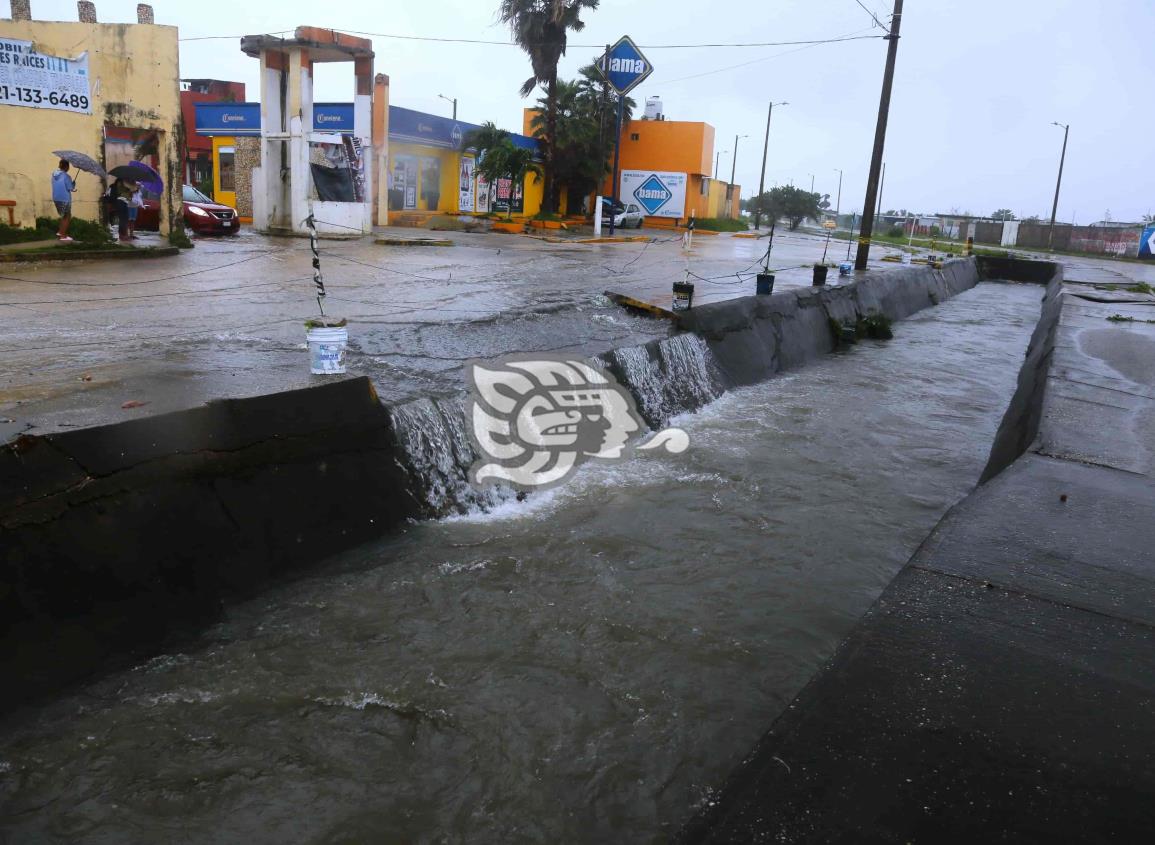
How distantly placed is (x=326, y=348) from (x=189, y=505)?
1588 mm

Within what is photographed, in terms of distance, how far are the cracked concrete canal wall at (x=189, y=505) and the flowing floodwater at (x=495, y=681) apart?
0.57ft

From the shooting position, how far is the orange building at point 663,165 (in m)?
44.2

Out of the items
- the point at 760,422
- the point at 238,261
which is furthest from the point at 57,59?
the point at 760,422

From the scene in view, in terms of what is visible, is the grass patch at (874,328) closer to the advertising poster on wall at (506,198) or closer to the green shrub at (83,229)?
the green shrub at (83,229)

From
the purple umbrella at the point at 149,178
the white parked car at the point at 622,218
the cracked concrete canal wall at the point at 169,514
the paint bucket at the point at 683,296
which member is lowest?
the cracked concrete canal wall at the point at 169,514

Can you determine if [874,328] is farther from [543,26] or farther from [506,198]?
[506,198]

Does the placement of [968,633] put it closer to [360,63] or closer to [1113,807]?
[1113,807]

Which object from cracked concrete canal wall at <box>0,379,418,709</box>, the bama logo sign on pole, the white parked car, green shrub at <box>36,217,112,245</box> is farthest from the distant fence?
cracked concrete canal wall at <box>0,379,418,709</box>

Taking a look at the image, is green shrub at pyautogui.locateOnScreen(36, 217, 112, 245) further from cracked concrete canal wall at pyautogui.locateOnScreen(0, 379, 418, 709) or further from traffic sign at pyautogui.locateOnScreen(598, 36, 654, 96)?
traffic sign at pyautogui.locateOnScreen(598, 36, 654, 96)

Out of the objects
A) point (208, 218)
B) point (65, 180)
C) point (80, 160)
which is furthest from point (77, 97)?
point (208, 218)

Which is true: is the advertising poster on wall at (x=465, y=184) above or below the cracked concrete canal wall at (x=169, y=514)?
above

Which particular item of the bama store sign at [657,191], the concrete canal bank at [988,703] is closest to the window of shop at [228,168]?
the bama store sign at [657,191]

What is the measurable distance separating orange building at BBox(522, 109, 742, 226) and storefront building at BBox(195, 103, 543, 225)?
8.27 meters

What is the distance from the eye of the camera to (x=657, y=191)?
147ft
